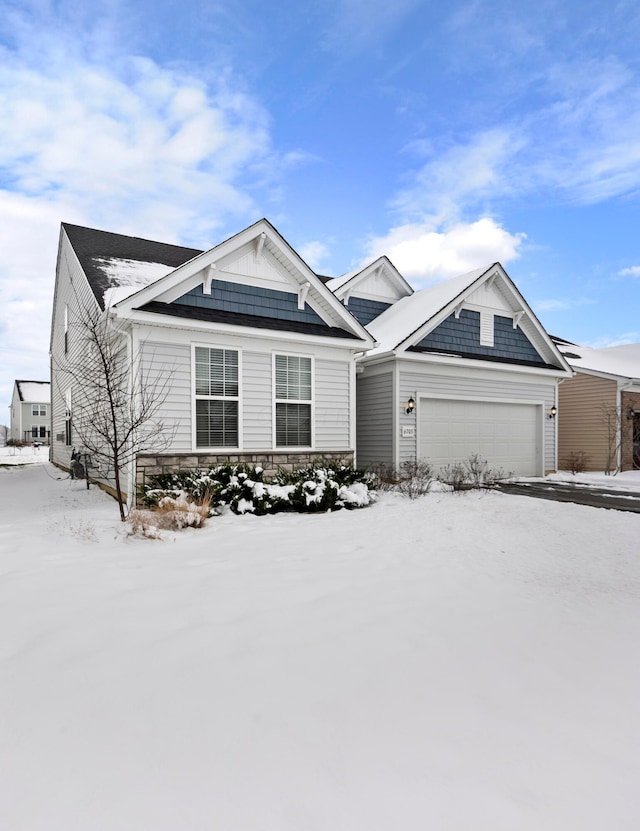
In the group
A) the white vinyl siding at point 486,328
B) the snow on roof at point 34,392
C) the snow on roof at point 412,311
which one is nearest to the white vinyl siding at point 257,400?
the snow on roof at point 412,311

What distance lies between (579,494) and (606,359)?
11.7 meters

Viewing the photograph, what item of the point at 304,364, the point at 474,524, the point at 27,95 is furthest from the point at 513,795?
the point at 27,95

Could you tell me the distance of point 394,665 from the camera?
9.86ft

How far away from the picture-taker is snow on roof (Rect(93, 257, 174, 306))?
965 centimetres

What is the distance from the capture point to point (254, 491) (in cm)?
805

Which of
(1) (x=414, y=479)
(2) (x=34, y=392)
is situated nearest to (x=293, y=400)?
(1) (x=414, y=479)

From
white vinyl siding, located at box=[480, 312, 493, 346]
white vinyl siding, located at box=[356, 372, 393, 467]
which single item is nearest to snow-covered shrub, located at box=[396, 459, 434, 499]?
white vinyl siding, located at box=[356, 372, 393, 467]

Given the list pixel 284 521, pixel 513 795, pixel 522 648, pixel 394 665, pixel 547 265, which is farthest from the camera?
pixel 547 265

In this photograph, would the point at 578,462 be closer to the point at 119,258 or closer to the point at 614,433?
the point at 614,433

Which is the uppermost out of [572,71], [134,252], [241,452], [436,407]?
[572,71]

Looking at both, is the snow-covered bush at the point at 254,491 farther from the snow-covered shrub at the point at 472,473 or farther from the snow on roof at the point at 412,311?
the snow on roof at the point at 412,311

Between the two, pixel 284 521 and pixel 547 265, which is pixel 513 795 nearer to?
pixel 284 521

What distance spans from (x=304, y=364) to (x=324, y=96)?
8256 millimetres

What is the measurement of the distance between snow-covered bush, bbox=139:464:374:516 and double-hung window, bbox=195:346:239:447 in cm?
88
